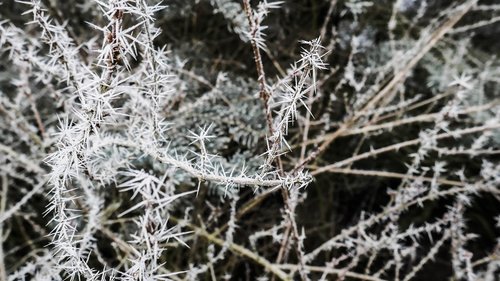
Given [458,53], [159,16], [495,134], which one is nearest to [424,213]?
[495,134]

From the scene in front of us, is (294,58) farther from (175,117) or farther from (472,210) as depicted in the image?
(472,210)

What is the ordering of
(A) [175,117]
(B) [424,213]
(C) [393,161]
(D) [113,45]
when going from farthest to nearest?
(B) [424,213] < (C) [393,161] < (A) [175,117] < (D) [113,45]

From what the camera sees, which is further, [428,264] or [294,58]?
[428,264]

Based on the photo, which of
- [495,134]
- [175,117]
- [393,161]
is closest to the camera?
[175,117]

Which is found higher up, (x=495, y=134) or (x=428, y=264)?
(x=495, y=134)

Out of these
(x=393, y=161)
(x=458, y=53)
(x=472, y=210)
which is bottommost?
(x=472, y=210)

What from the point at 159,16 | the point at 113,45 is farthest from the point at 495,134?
the point at 113,45

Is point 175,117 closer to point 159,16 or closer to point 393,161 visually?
point 159,16
